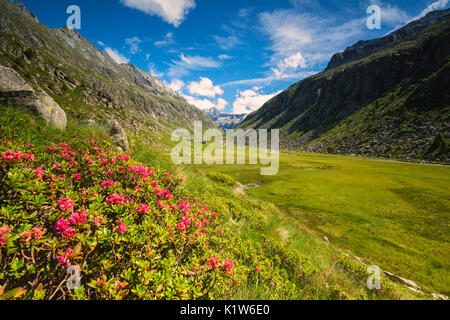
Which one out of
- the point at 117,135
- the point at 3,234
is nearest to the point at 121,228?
the point at 3,234

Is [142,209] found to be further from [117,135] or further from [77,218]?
[117,135]

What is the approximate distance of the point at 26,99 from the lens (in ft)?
30.7

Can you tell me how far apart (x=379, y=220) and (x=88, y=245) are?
60.8ft

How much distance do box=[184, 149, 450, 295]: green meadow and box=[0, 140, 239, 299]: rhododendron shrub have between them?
610cm

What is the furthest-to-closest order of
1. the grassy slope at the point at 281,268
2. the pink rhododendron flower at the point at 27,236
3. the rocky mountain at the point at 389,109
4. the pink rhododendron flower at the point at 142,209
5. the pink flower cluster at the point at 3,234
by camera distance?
the rocky mountain at the point at 389,109
the grassy slope at the point at 281,268
the pink rhododendron flower at the point at 142,209
the pink rhododendron flower at the point at 27,236
the pink flower cluster at the point at 3,234

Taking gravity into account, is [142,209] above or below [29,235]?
below

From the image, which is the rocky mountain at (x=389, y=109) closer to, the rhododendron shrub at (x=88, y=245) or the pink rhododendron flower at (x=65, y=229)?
the rhododendron shrub at (x=88, y=245)

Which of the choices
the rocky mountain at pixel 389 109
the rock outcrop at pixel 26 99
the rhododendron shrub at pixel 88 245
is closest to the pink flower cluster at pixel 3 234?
the rhododendron shrub at pixel 88 245

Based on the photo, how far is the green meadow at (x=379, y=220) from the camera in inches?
352

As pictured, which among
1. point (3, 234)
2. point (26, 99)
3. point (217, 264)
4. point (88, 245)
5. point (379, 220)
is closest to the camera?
point (3, 234)

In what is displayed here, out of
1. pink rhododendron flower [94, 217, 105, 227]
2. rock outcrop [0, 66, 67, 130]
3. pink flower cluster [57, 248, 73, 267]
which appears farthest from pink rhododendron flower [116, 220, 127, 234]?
rock outcrop [0, 66, 67, 130]

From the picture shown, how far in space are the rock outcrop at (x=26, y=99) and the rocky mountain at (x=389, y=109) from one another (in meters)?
80.4
